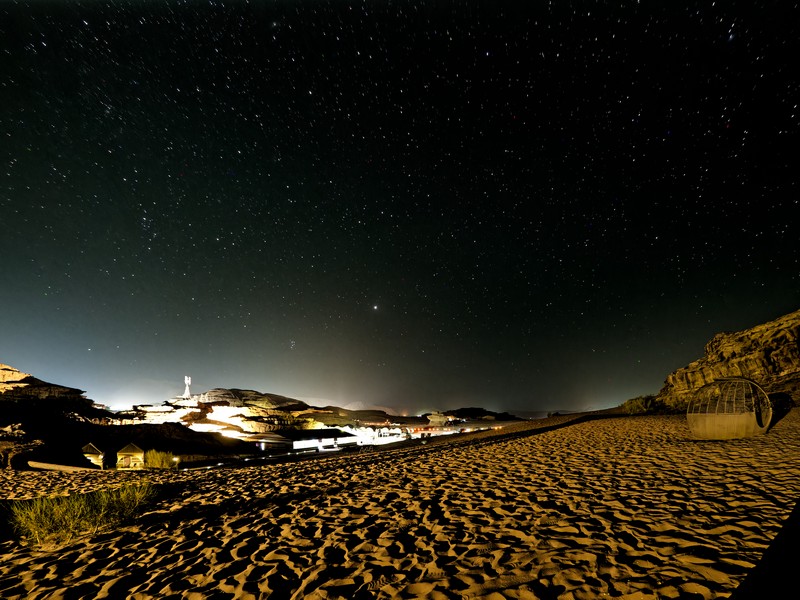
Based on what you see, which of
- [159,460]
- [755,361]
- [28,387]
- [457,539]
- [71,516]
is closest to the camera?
[457,539]

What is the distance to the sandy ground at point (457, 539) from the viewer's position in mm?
3924

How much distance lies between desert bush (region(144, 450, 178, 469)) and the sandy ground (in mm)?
10074

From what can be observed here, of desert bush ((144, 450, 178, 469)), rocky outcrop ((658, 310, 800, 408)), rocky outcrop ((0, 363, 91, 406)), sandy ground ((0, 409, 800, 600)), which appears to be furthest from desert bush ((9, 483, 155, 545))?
rocky outcrop ((658, 310, 800, 408))

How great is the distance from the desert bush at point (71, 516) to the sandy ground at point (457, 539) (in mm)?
335

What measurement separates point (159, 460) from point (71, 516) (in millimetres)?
13031

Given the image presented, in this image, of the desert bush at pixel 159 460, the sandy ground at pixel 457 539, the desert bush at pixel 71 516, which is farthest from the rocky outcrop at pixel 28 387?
the sandy ground at pixel 457 539

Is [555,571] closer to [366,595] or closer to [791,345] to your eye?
[366,595]

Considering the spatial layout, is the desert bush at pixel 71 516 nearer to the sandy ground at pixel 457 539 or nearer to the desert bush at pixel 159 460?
the sandy ground at pixel 457 539

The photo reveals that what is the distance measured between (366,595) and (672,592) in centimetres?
307

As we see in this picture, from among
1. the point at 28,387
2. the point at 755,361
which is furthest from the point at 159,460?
the point at 755,361

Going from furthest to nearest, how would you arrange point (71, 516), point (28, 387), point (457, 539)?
point (28, 387) → point (71, 516) → point (457, 539)

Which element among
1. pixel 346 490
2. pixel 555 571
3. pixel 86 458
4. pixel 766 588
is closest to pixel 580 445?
pixel 346 490

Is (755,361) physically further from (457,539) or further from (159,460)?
(159,460)

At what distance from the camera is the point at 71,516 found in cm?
641
